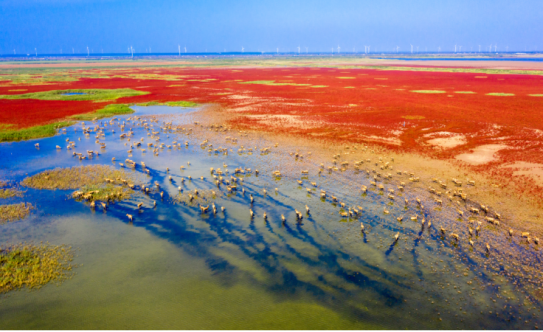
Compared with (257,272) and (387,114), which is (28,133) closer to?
(257,272)

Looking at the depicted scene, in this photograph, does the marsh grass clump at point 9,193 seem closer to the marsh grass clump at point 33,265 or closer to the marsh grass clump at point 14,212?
the marsh grass clump at point 14,212

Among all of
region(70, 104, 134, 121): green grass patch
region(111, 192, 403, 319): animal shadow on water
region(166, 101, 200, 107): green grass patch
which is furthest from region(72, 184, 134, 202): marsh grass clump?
region(166, 101, 200, 107): green grass patch

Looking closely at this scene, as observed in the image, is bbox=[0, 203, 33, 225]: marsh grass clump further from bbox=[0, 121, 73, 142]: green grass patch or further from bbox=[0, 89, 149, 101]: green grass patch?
bbox=[0, 89, 149, 101]: green grass patch

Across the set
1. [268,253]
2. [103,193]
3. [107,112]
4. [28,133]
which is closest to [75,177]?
[103,193]

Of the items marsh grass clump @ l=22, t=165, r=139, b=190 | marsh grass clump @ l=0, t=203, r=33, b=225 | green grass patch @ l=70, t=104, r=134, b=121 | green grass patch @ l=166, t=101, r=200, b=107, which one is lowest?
marsh grass clump @ l=0, t=203, r=33, b=225

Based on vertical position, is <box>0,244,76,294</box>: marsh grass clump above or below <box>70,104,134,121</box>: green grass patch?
below

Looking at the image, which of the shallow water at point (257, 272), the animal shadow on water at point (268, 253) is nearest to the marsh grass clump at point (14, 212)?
the shallow water at point (257, 272)

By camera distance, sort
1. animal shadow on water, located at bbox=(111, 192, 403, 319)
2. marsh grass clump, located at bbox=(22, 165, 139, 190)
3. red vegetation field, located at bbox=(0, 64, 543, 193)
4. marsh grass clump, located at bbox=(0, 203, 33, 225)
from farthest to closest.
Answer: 1. red vegetation field, located at bbox=(0, 64, 543, 193)
2. marsh grass clump, located at bbox=(22, 165, 139, 190)
3. marsh grass clump, located at bbox=(0, 203, 33, 225)
4. animal shadow on water, located at bbox=(111, 192, 403, 319)
